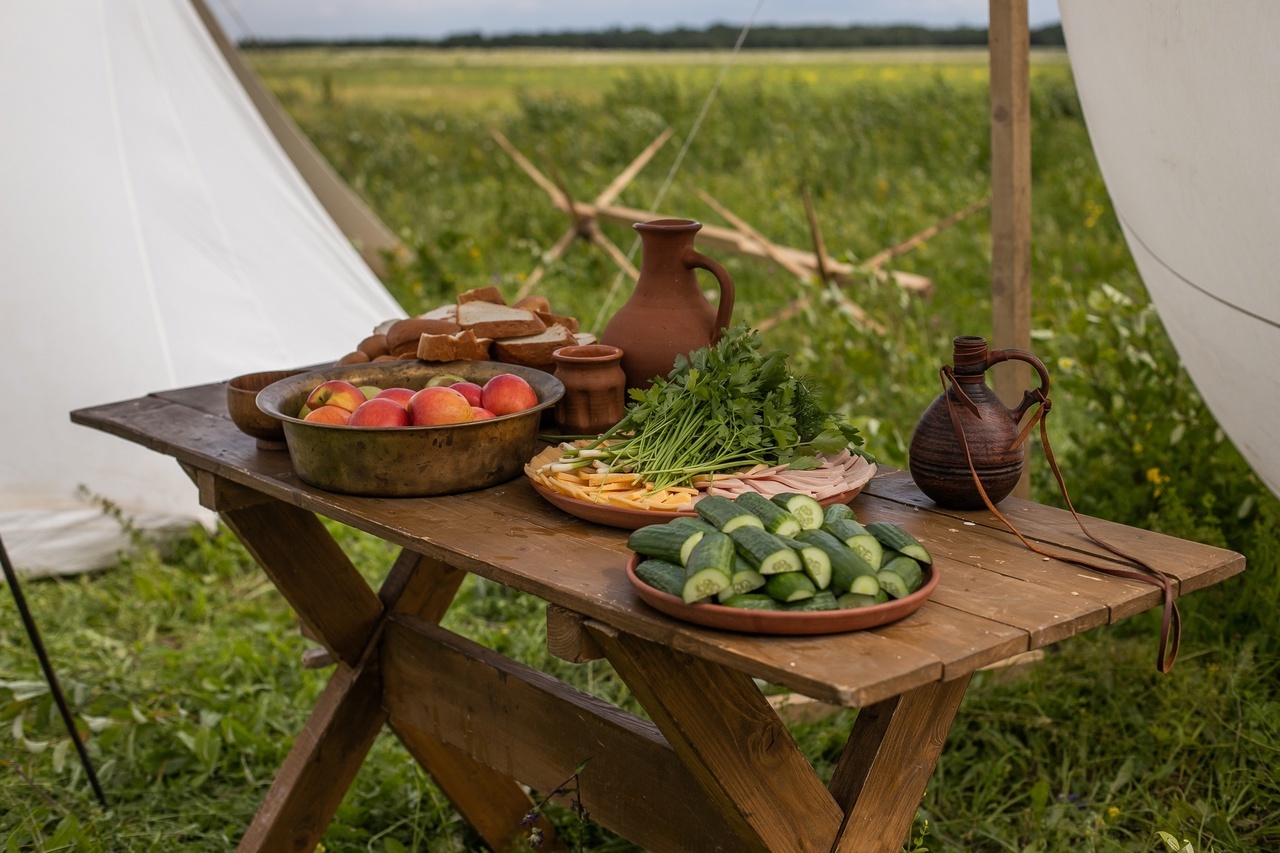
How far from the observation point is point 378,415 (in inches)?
66.7

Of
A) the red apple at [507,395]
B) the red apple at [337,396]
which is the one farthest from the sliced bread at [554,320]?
the red apple at [337,396]

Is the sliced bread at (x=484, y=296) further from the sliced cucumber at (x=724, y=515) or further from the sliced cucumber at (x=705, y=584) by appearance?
the sliced cucumber at (x=705, y=584)

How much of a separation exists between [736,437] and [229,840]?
1.55m

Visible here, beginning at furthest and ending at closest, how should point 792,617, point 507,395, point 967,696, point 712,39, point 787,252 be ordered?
point 712,39
point 787,252
point 967,696
point 507,395
point 792,617

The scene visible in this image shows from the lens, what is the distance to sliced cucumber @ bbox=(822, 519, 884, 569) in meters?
1.30

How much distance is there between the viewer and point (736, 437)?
1.65 metres

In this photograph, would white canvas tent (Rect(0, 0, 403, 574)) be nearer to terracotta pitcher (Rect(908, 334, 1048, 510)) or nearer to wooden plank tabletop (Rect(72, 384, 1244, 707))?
wooden plank tabletop (Rect(72, 384, 1244, 707))

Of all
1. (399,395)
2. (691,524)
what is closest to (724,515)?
(691,524)

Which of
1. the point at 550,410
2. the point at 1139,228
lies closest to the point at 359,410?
the point at 550,410

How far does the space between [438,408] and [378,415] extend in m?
0.08

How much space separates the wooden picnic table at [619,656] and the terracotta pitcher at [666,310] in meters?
0.31

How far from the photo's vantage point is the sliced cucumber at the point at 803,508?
1.38 metres

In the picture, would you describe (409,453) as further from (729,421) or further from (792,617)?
(792,617)

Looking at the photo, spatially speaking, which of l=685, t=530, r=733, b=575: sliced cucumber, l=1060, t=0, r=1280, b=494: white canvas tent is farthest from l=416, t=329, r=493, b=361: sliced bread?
l=1060, t=0, r=1280, b=494: white canvas tent
